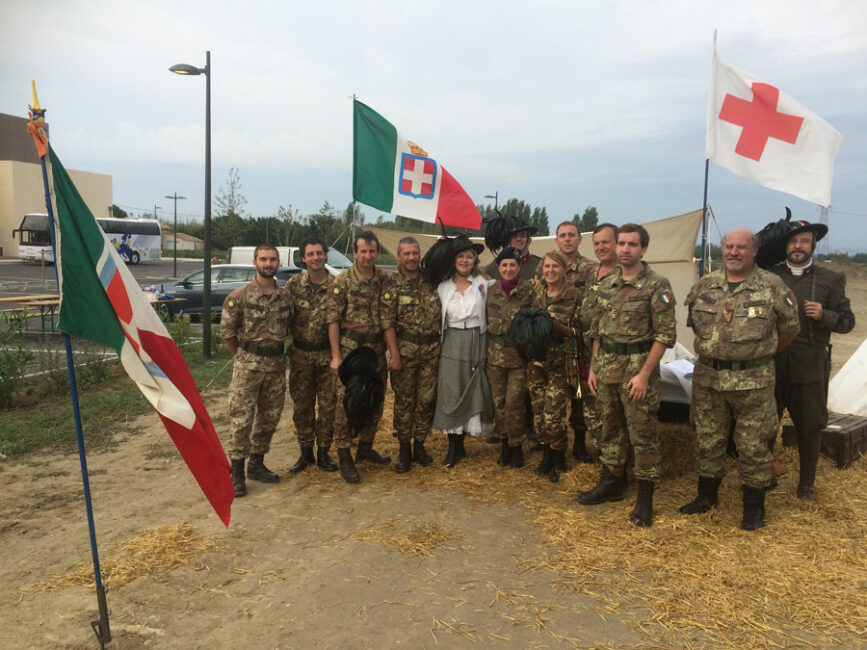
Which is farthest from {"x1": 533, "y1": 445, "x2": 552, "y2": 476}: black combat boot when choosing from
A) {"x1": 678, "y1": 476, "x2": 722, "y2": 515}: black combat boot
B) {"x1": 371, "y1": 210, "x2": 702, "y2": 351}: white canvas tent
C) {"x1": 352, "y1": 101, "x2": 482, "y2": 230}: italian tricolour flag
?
{"x1": 371, "y1": 210, "x2": 702, "y2": 351}: white canvas tent

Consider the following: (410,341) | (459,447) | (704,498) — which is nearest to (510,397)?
(459,447)

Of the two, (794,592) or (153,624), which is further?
(794,592)

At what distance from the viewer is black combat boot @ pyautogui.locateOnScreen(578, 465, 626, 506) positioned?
14.6 feet

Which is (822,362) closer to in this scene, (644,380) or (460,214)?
(644,380)

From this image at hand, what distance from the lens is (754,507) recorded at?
4.01 m

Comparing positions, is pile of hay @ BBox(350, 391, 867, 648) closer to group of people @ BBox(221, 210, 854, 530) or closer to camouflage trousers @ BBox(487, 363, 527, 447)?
group of people @ BBox(221, 210, 854, 530)

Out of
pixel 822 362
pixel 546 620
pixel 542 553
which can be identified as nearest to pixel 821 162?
pixel 822 362

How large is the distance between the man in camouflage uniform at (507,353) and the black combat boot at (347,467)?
124 cm

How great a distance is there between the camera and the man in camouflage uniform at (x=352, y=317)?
4.82 metres

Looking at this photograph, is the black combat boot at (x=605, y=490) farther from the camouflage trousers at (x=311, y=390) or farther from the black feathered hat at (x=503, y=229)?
the black feathered hat at (x=503, y=229)

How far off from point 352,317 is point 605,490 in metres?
2.27

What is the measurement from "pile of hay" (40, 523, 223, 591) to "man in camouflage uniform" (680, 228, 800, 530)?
319cm

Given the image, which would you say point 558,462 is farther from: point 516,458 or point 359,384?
point 359,384

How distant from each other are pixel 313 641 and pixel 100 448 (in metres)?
3.94
